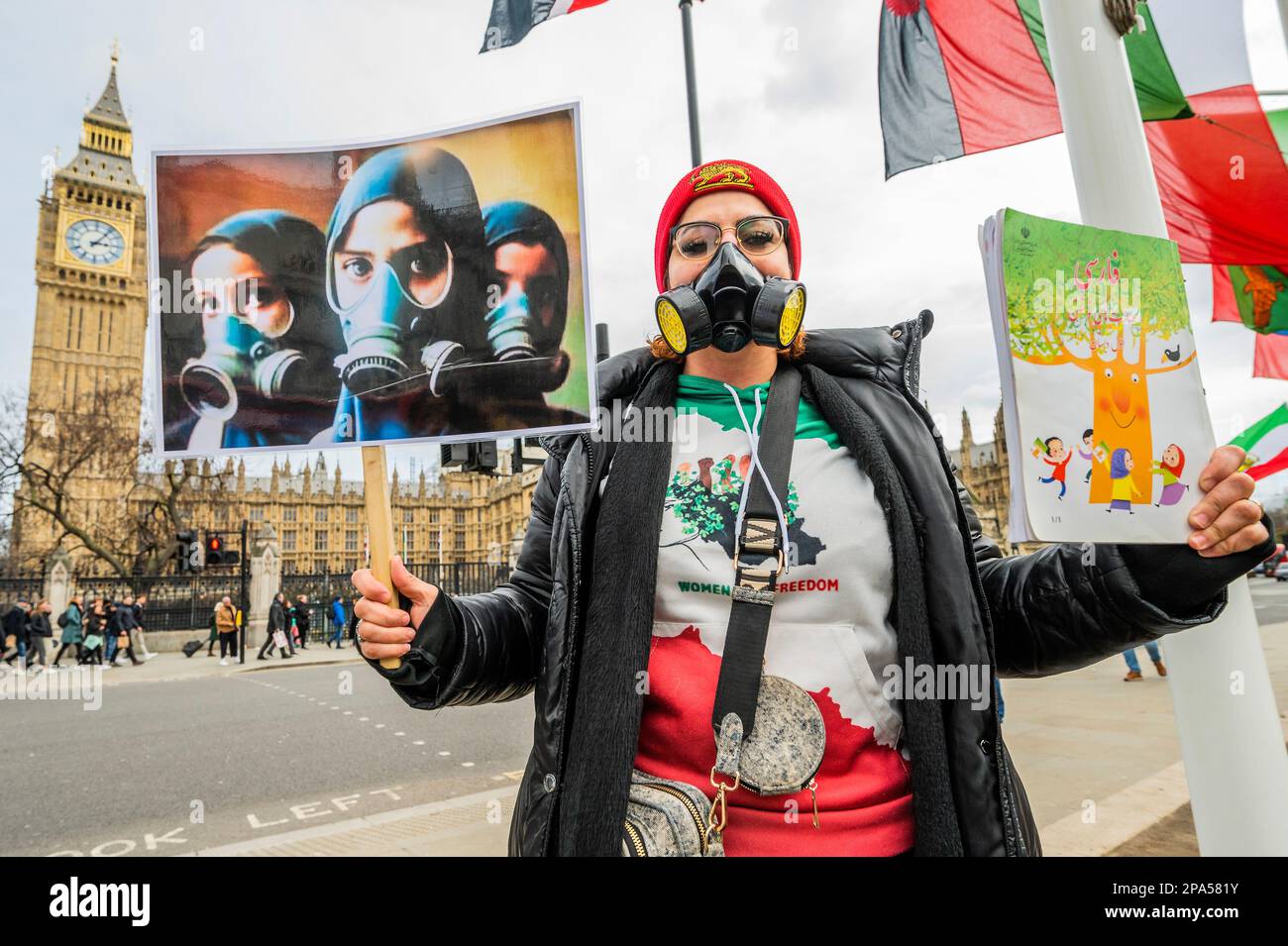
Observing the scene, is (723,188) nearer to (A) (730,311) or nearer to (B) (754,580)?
(A) (730,311)

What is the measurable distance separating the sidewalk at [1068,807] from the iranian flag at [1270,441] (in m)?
2.42

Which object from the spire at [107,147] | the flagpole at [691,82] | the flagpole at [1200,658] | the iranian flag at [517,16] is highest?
the spire at [107,147]

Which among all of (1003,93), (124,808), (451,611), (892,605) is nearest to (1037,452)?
(892,605)

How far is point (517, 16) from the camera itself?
512 centimetres

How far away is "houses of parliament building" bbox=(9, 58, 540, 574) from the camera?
217ft

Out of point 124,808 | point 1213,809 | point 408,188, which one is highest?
point 408,188

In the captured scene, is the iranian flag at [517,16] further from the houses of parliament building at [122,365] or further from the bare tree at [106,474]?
the houses of parliament building at [122,365]

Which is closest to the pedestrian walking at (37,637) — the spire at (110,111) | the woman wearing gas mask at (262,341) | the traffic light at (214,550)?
the traffic light at (214,550)

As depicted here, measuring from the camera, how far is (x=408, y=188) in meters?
1.50

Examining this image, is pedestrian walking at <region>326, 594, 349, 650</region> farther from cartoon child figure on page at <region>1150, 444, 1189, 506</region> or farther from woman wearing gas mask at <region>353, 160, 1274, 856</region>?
cartoon child figure on page at <region>1150, 444, 1189, 506</region>

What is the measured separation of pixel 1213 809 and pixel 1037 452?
1.33m

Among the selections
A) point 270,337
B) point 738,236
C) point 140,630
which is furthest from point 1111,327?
point 140,630

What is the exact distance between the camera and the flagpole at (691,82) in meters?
7.77
